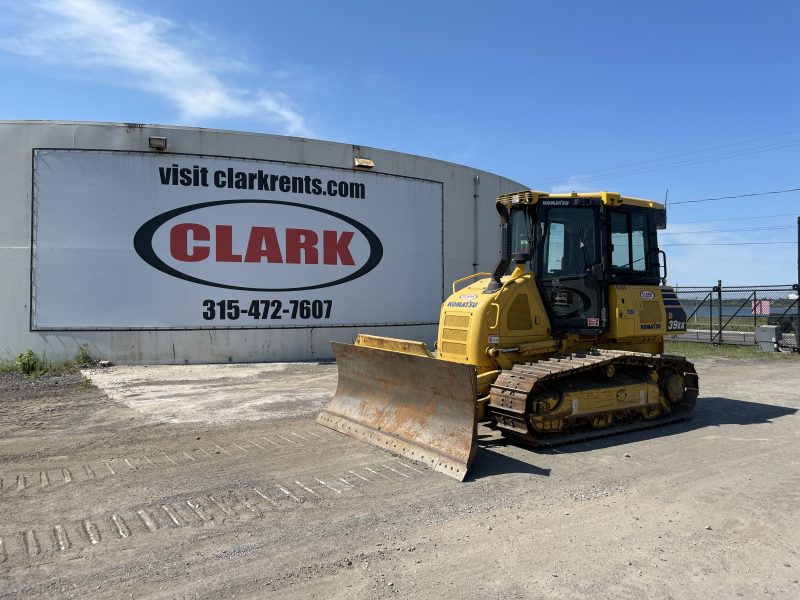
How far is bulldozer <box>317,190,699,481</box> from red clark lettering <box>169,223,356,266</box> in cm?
730

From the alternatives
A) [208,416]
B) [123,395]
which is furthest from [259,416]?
[123,395]

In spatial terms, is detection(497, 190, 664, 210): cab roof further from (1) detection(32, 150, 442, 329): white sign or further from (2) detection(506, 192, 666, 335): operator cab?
(1) detection(32, 150, 442, 329): white sign

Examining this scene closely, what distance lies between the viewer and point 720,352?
62.5 ft

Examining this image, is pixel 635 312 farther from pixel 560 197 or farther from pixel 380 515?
pixel 380 515

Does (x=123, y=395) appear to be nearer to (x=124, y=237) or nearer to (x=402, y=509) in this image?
(x=124, y=237)

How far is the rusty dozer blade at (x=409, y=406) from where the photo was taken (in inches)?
243

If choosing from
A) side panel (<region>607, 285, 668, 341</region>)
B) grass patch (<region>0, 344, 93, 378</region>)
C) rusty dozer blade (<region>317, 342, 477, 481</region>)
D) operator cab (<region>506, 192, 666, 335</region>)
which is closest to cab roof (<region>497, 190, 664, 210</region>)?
operator cab (<region>506, 192, 666, 335</region>)

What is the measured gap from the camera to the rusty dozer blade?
Result: 6.17 meters

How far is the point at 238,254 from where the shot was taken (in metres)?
14.9

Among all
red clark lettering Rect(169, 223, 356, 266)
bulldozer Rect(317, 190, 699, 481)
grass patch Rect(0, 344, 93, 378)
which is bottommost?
grass patch Rect(0, 344, 93, 378)

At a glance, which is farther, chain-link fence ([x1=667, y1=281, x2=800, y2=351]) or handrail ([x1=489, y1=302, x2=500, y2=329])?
chain-link fence ([x1=667, y1=281, x2=800, y2=351])

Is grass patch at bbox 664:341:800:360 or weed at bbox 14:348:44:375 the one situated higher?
weed at bbox 14:348:44:375

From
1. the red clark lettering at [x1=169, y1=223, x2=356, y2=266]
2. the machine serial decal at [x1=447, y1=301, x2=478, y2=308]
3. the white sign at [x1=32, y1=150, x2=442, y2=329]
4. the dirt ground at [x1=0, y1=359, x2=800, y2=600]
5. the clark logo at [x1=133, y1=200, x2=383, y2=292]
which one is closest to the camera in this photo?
the dirt ground at [x1=0, y1=359, x2=800, y2=600]

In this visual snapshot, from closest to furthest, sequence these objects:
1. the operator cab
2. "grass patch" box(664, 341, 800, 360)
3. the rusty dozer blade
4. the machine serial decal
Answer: the rusty dozer blade → the machine serial decal → the operator cab → "grass patch" box(664, 341, 800, 360)
